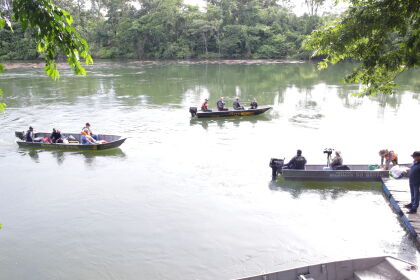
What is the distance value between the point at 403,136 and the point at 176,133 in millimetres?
11308

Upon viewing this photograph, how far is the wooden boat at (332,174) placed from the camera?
12102 millimetres

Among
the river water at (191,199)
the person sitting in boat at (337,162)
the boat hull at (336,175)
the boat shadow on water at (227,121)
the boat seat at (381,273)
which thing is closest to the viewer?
the boat seat at (381,273)

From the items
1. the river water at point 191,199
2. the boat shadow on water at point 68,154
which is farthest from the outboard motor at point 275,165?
the boat shadow on water at point 68,154

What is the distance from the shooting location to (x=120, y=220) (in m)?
10.4

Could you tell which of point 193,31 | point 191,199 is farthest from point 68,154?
point 193,31

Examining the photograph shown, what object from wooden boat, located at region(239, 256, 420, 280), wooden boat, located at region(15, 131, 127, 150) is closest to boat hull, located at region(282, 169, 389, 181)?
wooden boat, located at region(239, 256, 420, 280)

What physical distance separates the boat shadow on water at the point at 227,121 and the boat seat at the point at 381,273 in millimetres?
14648

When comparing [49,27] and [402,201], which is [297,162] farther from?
[49,27]

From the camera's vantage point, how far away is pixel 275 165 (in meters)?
12.6

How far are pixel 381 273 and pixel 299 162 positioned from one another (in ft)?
20.4

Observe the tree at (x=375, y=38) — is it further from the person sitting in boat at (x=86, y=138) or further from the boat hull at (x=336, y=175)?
the person sitting in boat at (x=86, y=138)

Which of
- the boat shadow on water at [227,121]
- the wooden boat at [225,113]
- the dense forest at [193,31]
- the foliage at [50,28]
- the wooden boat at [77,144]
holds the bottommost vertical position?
the wooden boat at [77,144]

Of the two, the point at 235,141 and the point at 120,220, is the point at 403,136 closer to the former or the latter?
the point at 235,141

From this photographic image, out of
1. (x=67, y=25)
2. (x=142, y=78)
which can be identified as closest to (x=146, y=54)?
(x=142, y=78)
